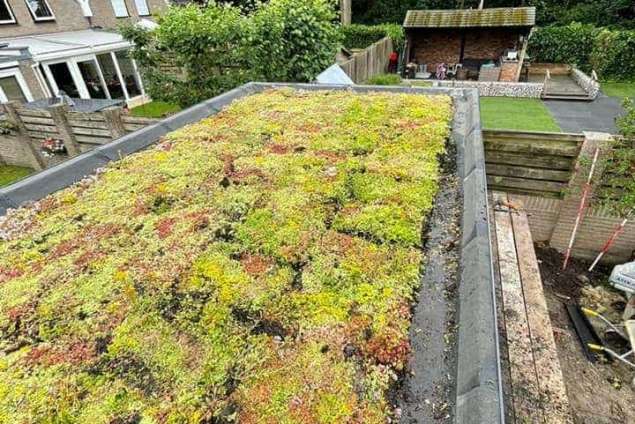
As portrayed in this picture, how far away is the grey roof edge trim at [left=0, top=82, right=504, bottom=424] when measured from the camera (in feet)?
3.57

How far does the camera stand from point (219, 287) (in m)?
1.63

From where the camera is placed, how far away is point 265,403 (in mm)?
1150

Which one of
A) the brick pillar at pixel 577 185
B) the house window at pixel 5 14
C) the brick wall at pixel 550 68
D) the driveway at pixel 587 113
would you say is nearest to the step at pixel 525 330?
the brick pillar at pixel 577 185

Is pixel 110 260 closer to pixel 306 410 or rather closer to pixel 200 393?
pixel 200 393

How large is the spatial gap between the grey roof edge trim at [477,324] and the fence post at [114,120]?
5966 millimetres

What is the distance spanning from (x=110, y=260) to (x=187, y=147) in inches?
62.4

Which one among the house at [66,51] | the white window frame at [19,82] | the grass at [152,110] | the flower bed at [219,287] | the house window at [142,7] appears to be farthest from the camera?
the house window at [142,7]

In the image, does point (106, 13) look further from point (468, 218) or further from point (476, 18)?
point (468, 218)

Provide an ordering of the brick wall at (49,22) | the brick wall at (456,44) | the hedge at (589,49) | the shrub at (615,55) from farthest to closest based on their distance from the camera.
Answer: the brick wall at (456,44) → the hedge at (589,49) → the shrub at (615,55) → the brick wall at (49,22)

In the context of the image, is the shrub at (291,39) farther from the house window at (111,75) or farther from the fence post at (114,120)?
the house window at (111,75)

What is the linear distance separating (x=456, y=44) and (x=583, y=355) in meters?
17.0

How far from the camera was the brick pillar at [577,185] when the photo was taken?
4.43 metres

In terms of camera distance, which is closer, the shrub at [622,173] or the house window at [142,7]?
the shrub at [622,173]

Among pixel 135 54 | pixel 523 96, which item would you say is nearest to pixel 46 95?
pixel 135 54
